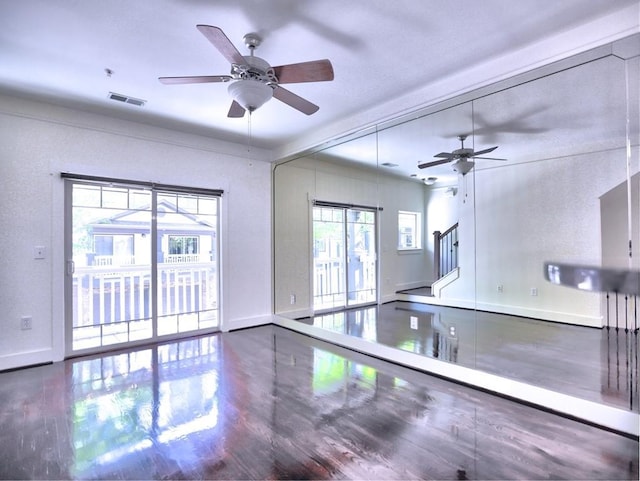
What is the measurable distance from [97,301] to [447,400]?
3.93 m

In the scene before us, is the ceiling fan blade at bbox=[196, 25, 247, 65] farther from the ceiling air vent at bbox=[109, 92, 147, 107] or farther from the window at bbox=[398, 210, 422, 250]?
the window at bbox=[398, 210, 422, 250]

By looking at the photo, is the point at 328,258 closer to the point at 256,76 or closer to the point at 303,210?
the point at 303,210

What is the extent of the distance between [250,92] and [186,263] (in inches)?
118

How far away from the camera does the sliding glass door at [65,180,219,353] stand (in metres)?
3.88

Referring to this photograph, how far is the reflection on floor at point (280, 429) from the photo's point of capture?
1837 millimetres

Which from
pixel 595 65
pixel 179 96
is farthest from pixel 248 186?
pixel 595 65

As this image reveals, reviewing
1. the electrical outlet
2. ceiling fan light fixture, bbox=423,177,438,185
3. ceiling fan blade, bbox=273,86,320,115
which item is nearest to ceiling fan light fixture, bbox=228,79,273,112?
ceiling fan blade, bbox=273,86,320,115

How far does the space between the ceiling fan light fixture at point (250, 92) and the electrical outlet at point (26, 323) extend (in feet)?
10.7

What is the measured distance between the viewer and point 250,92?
2.32 meters

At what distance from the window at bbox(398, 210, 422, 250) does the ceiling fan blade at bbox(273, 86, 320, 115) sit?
192 cm

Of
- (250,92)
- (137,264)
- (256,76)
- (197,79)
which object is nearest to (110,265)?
(137,264)

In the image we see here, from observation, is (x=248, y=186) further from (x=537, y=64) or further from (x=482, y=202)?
(x=537, y=64)

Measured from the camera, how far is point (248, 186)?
5.16 m

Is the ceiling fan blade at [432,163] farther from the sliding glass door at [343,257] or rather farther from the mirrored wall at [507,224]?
the sliding glass door at [343,257]
